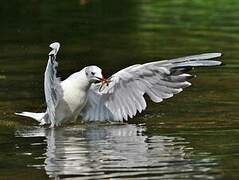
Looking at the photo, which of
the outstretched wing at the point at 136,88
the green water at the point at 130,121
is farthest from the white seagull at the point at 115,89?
the green water at the point at 130,121

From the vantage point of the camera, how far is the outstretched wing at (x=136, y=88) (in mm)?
11227

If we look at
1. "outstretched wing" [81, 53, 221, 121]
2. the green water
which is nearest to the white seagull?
"outstretched wing" [81, 53, 221, 121]

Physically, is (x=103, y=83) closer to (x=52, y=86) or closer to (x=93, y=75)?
(x=93, y=75)

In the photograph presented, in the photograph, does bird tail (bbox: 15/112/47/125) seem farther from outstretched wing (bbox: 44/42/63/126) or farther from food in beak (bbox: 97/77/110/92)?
food in beak (bbox: 97/77/110/92)

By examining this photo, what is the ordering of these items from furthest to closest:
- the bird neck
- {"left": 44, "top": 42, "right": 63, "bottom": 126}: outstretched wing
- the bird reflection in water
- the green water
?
the bird neck < {"left": 44, "top": 42, "right": 63, "bottom": 126}: outstretched wing < the green water < the bird reflection in water

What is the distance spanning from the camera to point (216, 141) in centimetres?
997

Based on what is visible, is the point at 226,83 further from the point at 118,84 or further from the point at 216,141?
the point at 216,141

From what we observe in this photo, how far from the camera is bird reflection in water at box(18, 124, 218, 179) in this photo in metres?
8.41

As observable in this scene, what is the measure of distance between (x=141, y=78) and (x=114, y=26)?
40.0 ft

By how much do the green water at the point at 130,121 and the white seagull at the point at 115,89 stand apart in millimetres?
207

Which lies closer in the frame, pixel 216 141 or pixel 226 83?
pixel 216 141

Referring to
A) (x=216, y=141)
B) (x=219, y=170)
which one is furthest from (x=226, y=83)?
(x=219, y=170)

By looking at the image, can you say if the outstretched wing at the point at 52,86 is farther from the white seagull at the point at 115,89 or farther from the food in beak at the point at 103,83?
the food in beak at the point at 103,83

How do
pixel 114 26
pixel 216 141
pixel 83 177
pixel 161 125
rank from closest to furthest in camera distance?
pixel 83 177, pixel 216 141, pixel 161 125, pixel 114 26
